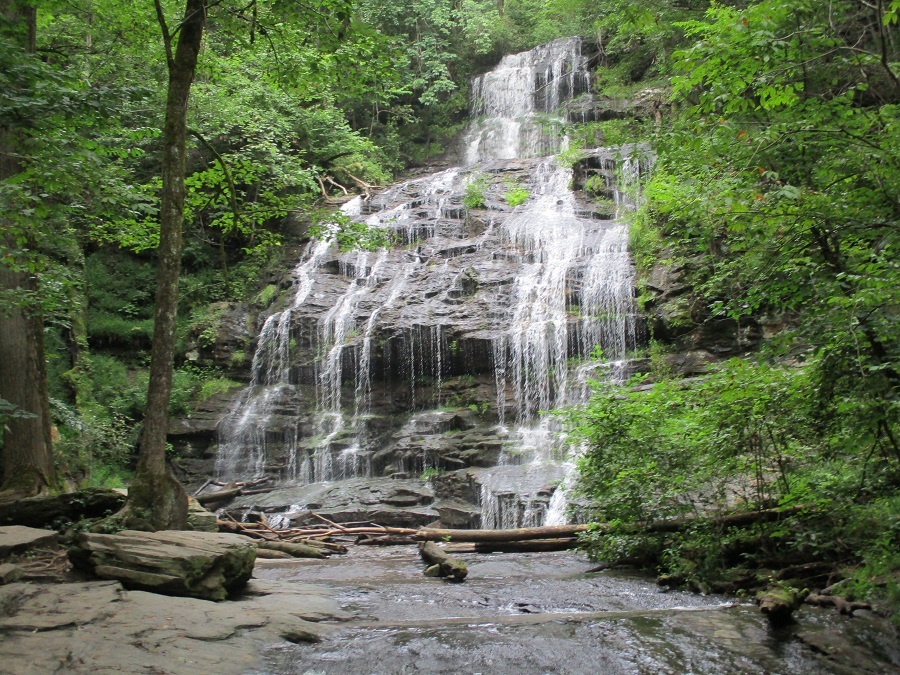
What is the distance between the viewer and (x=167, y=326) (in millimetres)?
7590

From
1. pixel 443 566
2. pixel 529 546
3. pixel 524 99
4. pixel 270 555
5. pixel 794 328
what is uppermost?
pixel 524 99

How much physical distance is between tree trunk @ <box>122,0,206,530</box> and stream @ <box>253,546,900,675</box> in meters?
2.20

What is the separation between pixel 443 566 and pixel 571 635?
327 cm

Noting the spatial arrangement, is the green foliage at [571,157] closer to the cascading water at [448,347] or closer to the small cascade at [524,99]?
the cascading water at [448,347]

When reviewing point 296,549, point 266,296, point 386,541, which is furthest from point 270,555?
point 266,296

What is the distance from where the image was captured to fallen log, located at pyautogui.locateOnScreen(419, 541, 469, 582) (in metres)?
7.82

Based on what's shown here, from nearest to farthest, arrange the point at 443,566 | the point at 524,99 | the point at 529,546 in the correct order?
the point at 443,566, the point at 529,546, the point at 524,99

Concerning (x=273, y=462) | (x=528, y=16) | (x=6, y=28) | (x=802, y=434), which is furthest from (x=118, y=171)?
(x=528, y=16)

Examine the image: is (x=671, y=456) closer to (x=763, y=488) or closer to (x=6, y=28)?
(x=763, y=488)

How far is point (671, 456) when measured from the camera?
7.25m

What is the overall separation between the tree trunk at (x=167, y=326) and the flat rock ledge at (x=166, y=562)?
2.85 feet

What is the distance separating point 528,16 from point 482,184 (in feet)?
50.3

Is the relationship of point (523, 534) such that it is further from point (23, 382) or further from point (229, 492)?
point (229, 492)

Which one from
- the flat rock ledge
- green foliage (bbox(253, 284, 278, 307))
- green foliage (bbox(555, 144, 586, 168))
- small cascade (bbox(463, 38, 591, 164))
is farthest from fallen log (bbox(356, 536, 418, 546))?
small cascade (bbox(463, 38, 591, 164))
